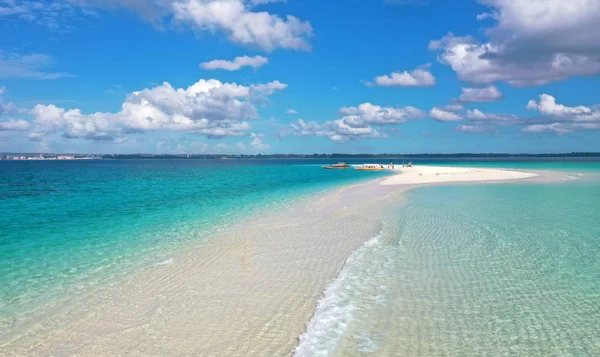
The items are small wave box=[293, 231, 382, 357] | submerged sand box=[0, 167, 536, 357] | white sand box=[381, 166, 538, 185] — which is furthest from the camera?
white sand box=[381, 166, 538, 185]

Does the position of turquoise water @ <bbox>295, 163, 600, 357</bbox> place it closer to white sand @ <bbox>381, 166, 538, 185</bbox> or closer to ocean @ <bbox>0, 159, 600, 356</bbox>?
ocean @ <bbox>0, 159, 600, 356</bbox>

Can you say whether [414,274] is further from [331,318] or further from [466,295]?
[331,318]

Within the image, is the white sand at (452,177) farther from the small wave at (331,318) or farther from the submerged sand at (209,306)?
the small wave at (331,318)

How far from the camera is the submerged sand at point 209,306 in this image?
779 cm

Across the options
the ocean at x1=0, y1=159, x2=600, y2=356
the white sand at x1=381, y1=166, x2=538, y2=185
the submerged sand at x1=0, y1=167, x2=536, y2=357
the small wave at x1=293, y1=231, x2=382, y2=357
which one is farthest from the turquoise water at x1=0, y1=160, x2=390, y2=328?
the white sand at x1=381, y1=166, x2=538, y2=185

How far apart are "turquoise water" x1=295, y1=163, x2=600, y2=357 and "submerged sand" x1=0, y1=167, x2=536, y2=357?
2.62ft

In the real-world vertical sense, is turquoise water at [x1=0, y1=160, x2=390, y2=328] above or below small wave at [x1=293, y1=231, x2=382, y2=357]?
below

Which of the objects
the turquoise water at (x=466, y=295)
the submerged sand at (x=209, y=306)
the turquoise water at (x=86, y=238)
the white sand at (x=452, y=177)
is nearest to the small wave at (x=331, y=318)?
the turquoise water at (x=466, y=295)

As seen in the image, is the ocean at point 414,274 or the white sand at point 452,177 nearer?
the ocean at point 414,274

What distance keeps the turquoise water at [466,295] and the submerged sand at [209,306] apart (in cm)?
80

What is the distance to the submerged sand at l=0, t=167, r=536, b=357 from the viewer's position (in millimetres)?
7789

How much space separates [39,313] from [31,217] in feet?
62.7

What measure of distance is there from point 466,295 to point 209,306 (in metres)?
6.54

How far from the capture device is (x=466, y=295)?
10188 millimetres
